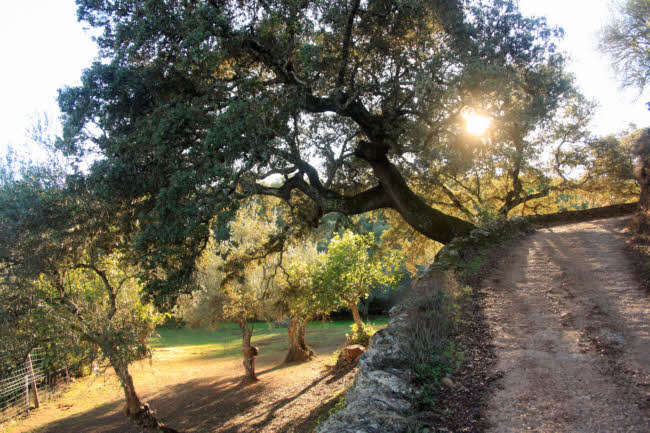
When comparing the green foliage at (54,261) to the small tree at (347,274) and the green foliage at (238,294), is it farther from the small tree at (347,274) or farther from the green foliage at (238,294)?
the small tree at (347,274)

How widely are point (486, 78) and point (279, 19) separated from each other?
5.75m

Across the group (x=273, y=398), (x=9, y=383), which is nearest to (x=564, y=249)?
(x=273, y=398)

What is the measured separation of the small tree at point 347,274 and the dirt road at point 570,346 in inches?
370

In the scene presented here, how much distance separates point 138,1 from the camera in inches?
407

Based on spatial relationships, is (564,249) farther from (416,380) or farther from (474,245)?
(416,380)

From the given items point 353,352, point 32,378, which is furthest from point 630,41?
point 32,378

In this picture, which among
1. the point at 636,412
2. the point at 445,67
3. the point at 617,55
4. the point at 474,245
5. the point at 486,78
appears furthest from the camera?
the point at 617,55

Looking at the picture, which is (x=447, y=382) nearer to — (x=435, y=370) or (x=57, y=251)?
(x=435, y=370)

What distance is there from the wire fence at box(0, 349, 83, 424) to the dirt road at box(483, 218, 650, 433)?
16162mm

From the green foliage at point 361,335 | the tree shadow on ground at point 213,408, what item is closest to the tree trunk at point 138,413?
the tree shadow on ground at point 213,408

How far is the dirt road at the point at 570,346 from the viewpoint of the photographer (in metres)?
3.95

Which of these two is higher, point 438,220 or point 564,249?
point 438,220

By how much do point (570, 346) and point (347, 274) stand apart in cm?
1339

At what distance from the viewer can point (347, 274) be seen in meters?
18.6
